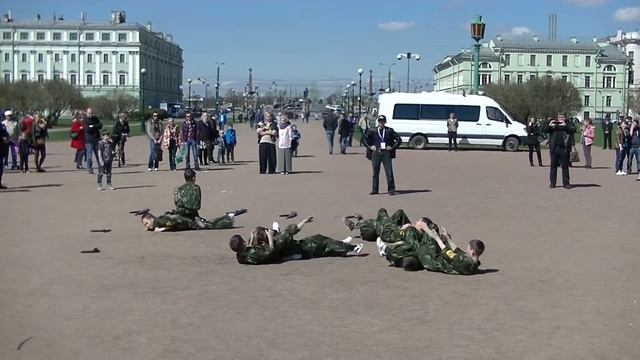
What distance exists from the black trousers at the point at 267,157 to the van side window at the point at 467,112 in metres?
16.9

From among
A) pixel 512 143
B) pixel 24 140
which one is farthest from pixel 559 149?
pixel 512 143

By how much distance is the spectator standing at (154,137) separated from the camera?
24172 millimetres

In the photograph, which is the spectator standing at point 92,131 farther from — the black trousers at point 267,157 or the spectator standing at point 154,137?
the black trousers at point 267,157

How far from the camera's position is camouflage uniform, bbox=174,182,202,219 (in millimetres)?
13094

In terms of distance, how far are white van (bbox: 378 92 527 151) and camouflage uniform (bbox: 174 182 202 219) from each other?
2630 centimetres

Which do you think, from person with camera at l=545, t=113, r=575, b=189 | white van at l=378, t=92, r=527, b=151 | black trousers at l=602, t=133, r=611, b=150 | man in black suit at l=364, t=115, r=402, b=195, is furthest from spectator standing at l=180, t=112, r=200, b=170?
black trousers at l=602, t=133, r=611, b=150

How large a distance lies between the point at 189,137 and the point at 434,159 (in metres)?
10.6

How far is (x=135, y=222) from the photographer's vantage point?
13.9 m

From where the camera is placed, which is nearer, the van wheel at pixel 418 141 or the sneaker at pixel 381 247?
the sneaker at pixel 381 247

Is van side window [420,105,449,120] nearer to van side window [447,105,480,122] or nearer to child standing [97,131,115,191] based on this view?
van side window [447,105,480,122]

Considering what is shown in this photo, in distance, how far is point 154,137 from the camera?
24.1 m

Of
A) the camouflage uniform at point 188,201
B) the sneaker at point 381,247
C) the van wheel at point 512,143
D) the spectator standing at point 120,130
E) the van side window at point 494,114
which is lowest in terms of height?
the sneaker at point 381,247

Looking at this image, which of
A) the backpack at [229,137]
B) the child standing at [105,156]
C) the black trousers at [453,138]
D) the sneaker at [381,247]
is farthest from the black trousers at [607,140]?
the sneaker at [381,247]

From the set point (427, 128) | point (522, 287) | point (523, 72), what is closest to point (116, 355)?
point (522, 287)
